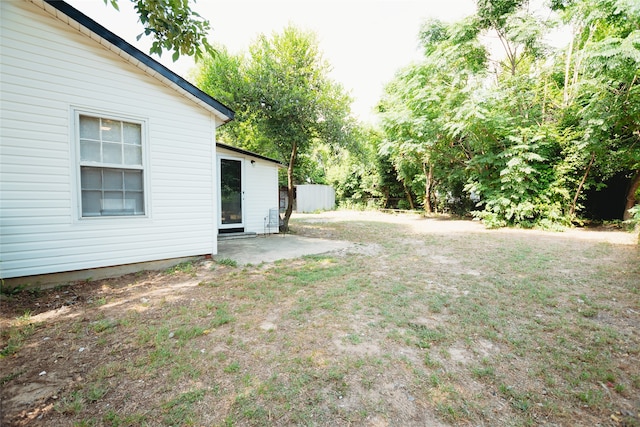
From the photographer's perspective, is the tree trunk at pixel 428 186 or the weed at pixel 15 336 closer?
the weed at pixel 15 336

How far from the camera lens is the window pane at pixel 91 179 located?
402cm

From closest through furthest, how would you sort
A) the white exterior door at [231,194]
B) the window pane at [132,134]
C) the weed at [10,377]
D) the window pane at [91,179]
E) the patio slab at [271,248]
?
1. the weed at [10,377]
2. the window pane at [91,179]
3. the window pane at [132,134]
4. the patio slab at [271,248]
5. the white exterior door at [231,194]

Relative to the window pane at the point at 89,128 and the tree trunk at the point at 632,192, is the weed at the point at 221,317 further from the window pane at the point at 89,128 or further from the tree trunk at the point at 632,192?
the tree trunk at the point at 632,192

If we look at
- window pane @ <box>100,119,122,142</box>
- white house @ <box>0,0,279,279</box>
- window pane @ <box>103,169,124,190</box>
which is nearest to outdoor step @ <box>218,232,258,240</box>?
white house @ <box>0,0,279,279</box>

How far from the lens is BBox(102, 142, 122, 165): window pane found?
4.17m

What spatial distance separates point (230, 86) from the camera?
8312mm

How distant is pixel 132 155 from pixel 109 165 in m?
0.37

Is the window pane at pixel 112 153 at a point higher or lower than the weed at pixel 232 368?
higher

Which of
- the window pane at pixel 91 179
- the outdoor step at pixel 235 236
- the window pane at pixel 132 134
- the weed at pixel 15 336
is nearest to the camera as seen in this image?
the weed at pixel 15 336

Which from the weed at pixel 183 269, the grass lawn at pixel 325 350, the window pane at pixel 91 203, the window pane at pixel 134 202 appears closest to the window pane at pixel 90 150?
the window pane at pixel 91 203

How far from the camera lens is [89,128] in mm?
4055

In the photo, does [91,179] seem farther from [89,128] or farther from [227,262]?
[227,262]

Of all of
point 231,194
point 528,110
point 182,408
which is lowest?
point 182,408

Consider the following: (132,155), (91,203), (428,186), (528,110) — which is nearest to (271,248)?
(132,155)
